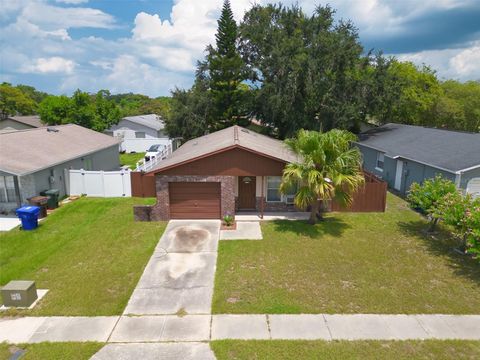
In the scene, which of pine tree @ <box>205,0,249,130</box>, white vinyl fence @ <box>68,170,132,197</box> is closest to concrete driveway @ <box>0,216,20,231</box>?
white vinyl fence @ <box>68,170,132,197</box>

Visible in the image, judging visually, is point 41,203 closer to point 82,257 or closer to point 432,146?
point 82,257

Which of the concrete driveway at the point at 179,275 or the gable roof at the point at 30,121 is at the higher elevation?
the gable roof at the point at 30,121

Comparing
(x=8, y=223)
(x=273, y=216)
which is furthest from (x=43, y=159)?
(x=273, y=216)

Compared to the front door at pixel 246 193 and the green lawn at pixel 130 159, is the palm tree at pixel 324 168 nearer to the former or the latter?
the front door at pixel 246 193

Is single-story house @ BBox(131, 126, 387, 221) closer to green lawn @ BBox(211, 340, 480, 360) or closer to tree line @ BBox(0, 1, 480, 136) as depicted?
green lawn @ BBox(211, 340, 480, 360)

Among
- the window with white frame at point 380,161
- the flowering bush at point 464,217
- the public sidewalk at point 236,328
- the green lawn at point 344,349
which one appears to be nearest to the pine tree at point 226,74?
the window with white frame at point 380,161

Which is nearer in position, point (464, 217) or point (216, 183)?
point (464, 217)

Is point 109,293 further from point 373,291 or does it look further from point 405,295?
point 405,295
